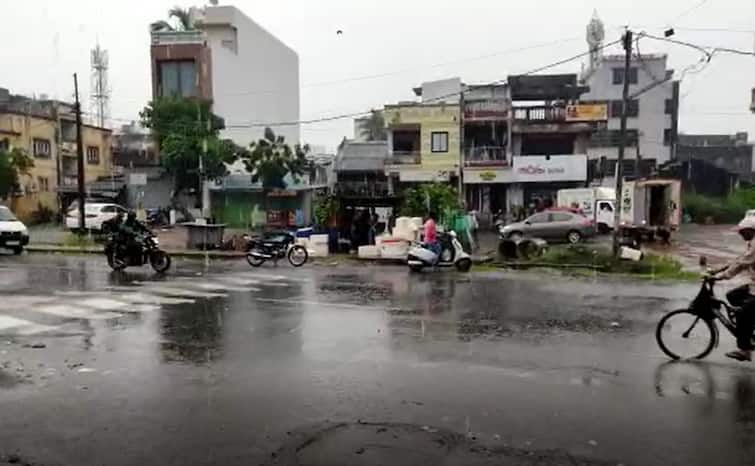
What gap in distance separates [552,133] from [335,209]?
2433 centimetres

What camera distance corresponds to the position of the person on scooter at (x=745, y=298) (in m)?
7.61

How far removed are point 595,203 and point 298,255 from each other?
1991 centimetres

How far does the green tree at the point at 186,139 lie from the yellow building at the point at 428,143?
33.0 ft

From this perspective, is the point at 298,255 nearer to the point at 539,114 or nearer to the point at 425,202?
the point at 425,202

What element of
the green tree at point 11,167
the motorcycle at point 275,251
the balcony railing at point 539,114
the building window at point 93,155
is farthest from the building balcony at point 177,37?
the motorcycle at point 275,251

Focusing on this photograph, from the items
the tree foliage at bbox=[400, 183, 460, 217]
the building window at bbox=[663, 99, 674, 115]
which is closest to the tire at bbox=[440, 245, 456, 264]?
the tree foliage at bbox=[400, 183, 460, 217]

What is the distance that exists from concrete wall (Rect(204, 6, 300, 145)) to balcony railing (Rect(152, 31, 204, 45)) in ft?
3.71

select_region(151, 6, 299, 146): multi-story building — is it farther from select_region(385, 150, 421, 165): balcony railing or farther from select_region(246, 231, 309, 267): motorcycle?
select_region(246, 231, 309, 267): motorcycle

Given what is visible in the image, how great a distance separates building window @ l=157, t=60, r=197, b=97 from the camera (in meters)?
43.7

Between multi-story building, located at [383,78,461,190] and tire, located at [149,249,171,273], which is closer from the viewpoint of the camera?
tire, located at [149,249,171,273]

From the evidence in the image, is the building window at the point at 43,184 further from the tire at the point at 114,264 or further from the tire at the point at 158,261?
the tire at the point at 158,261

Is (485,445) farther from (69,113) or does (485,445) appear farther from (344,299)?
(69,113)

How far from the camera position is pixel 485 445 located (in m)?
5.12

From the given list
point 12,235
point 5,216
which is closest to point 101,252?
point 12,235
